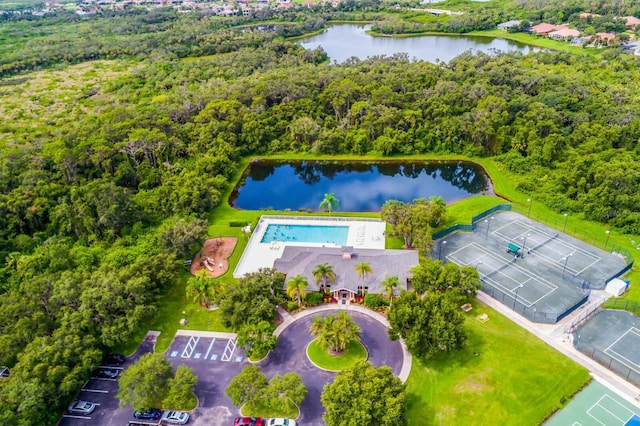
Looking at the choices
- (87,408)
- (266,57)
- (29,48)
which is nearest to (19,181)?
(87,408)

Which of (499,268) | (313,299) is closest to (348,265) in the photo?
(313,299)

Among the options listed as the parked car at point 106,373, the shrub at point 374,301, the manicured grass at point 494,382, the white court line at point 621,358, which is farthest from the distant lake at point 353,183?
the parked car at point 106,373

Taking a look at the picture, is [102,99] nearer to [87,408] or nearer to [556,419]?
[87,408]

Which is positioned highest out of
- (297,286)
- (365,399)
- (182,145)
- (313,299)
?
(182,145)

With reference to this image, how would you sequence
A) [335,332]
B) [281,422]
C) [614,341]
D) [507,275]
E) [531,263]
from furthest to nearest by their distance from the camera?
[531,263] → [507,275] → [614,341] → [335,332] → [281,422]

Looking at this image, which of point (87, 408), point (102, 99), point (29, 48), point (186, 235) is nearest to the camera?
point (87, 408)

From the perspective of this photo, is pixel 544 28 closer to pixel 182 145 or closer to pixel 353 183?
pixel 353 183

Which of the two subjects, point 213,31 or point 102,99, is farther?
point 213,31
